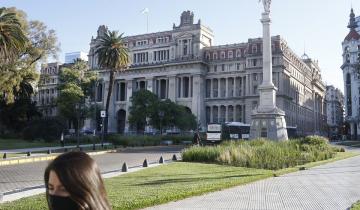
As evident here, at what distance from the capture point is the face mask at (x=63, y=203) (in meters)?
2.35

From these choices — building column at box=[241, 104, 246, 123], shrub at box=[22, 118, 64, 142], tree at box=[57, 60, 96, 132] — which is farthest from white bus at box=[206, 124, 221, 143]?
building column at box=[241, 104, 246, 123]

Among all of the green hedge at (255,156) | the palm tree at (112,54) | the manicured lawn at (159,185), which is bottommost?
the manicured lawn at (159,185)

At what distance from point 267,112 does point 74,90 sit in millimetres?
32883

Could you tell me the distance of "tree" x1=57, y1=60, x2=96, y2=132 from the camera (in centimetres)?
7025

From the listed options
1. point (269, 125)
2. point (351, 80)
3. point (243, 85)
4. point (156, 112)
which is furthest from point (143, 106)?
point (351, 80)

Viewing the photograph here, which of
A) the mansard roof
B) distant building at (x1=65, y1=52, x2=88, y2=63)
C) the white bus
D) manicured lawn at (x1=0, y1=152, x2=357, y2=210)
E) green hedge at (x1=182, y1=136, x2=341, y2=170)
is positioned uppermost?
the mansard roof

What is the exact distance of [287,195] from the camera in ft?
43.3

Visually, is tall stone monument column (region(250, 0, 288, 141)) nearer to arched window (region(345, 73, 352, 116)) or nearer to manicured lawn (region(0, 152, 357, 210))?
manicured lawn (region(0, 152, 357, 210))

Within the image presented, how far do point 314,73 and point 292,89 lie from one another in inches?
1464

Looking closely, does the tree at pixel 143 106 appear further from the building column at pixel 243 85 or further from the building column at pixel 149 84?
the building column at pixel 243 85

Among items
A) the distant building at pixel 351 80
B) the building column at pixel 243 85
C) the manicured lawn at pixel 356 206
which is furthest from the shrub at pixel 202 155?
the distant building at pixel 351 80

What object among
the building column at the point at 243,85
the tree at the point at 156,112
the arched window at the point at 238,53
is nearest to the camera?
the tree at the point at 156,112

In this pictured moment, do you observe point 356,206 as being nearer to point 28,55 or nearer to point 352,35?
point 28,55

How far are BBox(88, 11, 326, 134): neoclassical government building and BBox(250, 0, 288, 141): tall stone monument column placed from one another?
51735 mm
